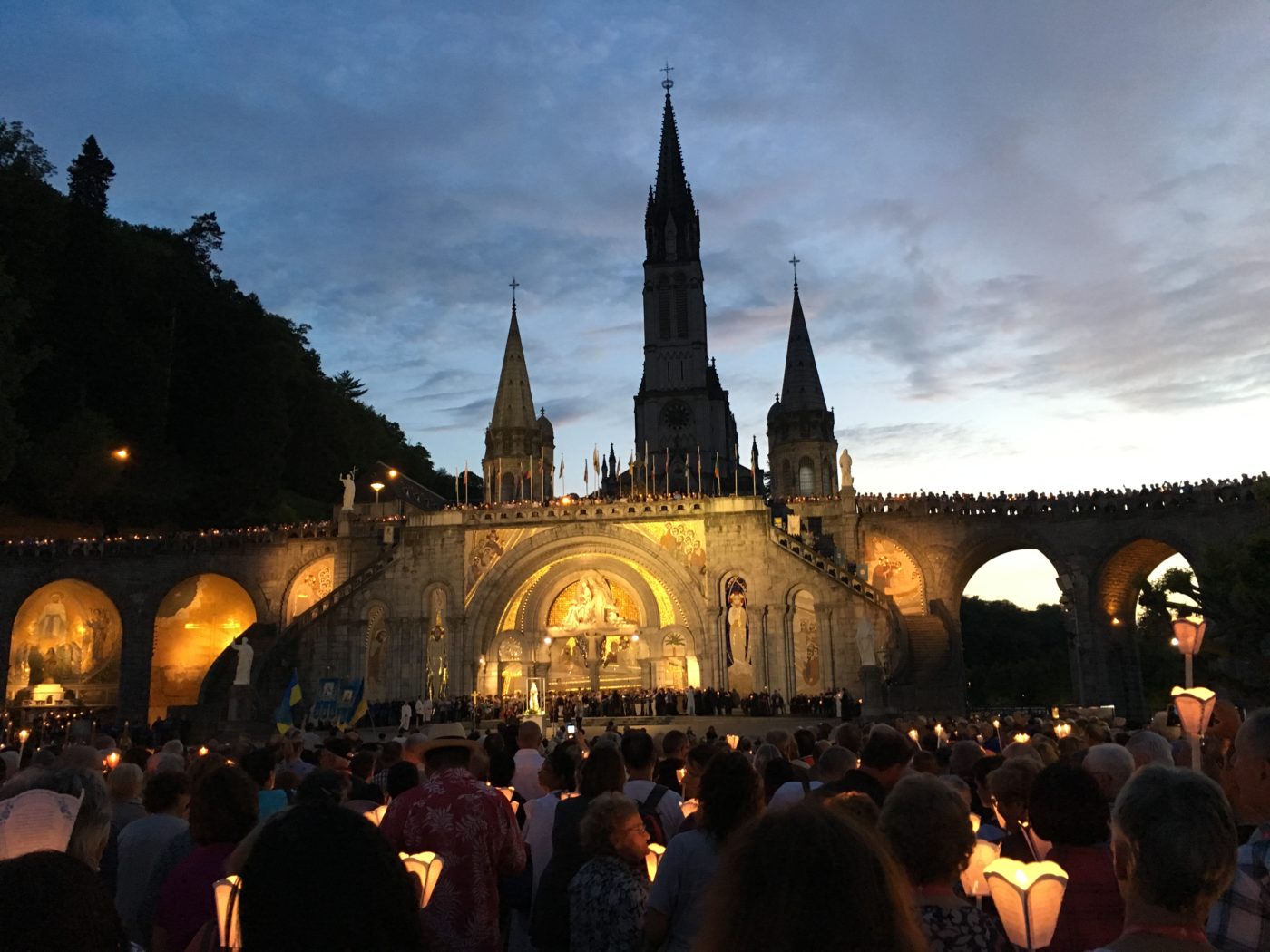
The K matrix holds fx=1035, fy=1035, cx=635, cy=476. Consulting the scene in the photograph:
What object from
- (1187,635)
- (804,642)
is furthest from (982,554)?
(1187,635)

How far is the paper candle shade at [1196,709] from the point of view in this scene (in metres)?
6.93

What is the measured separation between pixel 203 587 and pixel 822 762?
39767 millimetres

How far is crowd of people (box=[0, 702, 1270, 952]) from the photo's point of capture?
225 cm

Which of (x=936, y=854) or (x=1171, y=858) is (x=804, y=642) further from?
(x=1171, y=858)

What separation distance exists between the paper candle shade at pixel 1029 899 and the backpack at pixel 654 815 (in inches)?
78.9

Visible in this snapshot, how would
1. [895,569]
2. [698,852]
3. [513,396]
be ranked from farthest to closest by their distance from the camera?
[513,396] < [895,569] < [698,852]

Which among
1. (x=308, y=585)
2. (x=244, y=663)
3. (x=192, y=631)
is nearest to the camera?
(x=244, y=663)

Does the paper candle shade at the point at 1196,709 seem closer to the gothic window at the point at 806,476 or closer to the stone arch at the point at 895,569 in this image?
the stone arch at the point at 895,569

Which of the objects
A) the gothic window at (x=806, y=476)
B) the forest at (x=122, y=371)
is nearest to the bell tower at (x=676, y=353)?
the gothic window at (x=806, y=476)

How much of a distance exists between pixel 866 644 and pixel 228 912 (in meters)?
29.2

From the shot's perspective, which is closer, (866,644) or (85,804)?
(85,804)

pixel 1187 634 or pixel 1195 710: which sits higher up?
pixel 1187 634

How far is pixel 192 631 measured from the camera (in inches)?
1638

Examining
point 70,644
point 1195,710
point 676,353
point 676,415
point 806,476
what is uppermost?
point 676,353
